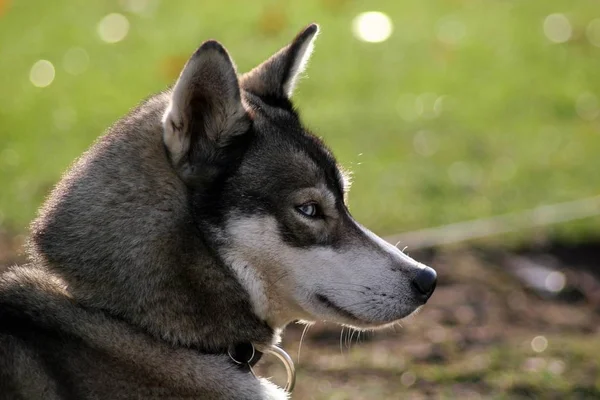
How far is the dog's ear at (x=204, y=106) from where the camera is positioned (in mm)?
3791

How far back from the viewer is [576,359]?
6.00 m

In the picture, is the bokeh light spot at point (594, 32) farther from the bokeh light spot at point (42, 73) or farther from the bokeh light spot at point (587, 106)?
the bokeh light spot at point (42, 73)

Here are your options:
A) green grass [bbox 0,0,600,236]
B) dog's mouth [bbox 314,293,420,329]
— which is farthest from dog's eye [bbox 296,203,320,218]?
green grass [bbox 0,0,600,236]

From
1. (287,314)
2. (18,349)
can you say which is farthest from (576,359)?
(18,349)

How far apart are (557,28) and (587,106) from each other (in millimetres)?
2258

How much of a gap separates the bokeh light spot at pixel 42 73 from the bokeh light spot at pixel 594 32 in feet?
20.5

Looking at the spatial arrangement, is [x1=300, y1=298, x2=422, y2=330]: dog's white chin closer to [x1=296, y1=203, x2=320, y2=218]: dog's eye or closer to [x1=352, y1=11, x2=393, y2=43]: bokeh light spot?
[x1=296, y1=203, x2=320, y2=218]: dog's eye

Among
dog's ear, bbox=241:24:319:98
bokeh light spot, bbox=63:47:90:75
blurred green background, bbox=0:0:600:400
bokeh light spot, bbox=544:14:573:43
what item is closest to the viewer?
dog's ear, bbox=241:24:319:98

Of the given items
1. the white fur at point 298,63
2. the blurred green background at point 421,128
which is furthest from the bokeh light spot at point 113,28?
the white fur at point 298,63

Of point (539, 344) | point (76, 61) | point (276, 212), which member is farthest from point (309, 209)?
point (76, 61)

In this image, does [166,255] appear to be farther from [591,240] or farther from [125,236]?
[591,240]

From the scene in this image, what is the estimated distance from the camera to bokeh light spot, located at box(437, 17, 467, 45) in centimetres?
1205

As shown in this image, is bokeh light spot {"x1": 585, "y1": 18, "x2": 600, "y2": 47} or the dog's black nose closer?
the dog's black nose

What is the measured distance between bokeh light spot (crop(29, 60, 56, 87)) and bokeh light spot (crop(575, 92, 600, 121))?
5538 mm
